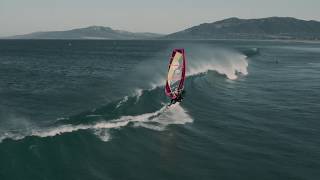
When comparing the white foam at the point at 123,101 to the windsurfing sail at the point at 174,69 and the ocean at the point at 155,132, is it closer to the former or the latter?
the ocean at the point at 155,132

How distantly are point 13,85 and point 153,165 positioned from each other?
52544 millimetres

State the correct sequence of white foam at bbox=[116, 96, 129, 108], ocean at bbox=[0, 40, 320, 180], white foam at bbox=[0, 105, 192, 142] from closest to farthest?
ocean at bbox=[0, 40, 320, 180] < white foam at bbox=[0, 105, 192, 142] < white foam at bbox=[116, 96, 129, 108]

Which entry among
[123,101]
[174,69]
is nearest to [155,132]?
[174,69]

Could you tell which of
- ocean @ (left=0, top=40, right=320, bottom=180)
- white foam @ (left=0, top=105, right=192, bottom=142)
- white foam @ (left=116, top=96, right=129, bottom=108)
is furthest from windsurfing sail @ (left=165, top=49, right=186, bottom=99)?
white foam @ (left=116, top=96, right=129, bottom=108)

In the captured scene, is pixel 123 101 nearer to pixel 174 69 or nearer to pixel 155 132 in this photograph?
pixel 174 69

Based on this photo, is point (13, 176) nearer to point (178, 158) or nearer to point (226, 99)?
point (178, 158)

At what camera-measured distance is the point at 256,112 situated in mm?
60031

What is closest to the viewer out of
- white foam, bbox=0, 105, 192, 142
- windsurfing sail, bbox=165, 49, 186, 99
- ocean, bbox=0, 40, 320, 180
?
ocean, bbox=0, 40, 320, 180

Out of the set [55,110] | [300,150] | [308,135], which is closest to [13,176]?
[55,110]

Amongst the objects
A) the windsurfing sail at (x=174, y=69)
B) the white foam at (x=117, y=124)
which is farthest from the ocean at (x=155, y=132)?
the windsurfing sail at (x=174, y=69)

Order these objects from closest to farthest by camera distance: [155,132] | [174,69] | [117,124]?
[155,132] → [117,124] → [174,69]

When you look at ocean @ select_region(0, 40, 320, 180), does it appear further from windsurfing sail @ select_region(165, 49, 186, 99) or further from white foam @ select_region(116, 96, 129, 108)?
windsurfing sail @ select_region(165, 49, 186, 99)

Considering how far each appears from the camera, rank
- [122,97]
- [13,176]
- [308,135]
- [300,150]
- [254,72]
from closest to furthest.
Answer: [13,176]
[300,150]
[308,135]
[122,97]
[254,72]

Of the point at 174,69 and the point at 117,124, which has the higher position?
the point at 174,69
